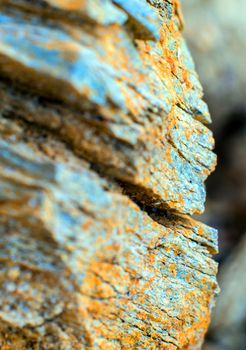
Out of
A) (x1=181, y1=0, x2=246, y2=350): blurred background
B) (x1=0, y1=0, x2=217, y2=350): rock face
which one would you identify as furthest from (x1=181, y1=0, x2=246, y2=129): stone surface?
(x1=0, y1=0, x2=217, y2=350): rock face

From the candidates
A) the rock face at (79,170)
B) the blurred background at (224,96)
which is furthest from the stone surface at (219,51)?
the rock face at (79,170)

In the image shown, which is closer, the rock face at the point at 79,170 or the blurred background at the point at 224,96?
the rock face at the point at 79,170

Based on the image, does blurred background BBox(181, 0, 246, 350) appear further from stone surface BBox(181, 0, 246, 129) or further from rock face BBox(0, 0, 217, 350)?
rock face BBox(0, 0, 217, 350)

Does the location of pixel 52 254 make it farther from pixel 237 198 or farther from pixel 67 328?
pixel 237 198

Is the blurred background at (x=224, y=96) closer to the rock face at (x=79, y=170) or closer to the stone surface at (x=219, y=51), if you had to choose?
the stone surface at (x=219, y=51)

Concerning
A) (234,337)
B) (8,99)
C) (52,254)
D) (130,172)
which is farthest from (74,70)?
(234,337)
